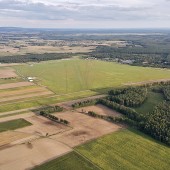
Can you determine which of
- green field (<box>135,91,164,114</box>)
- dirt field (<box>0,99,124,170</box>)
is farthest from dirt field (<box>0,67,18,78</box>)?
green field (<box>135,91,164,114</box>)

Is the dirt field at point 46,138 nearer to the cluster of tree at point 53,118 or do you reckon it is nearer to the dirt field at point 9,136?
the dirt field at point 9,136

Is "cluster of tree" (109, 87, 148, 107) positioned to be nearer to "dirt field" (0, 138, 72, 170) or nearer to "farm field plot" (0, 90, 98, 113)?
"farm field plot" (0, 90, 98, 113)

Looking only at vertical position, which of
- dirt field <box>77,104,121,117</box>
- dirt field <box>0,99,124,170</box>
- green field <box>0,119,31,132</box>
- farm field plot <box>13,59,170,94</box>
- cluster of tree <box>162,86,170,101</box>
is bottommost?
farm field plot <box>13,59,170,94</box>

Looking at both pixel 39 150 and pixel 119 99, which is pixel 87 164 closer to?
pixel 39 150

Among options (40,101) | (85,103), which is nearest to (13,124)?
(40,101)

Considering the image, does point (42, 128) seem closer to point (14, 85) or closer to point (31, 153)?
point (31, 153)
